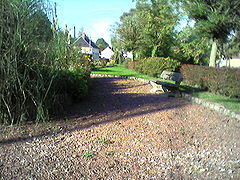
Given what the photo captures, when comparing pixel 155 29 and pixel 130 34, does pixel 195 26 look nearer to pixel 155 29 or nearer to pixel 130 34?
pixel 155 29

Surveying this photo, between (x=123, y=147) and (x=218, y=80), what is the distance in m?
5.77

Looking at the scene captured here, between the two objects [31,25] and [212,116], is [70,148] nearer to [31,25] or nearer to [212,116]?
[31,25]

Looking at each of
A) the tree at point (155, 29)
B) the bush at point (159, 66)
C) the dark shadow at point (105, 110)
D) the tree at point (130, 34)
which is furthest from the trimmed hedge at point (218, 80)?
the tree at point (130, 34)

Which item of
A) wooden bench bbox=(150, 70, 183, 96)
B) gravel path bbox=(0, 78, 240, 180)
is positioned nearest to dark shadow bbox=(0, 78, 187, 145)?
gravel path bbox=(0, 78, 240, 180)

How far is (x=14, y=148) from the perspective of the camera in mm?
3117

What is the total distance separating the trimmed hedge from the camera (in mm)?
7168

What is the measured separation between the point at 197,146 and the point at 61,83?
9.93ft

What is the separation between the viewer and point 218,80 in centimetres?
781

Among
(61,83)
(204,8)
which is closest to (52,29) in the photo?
(61,83)

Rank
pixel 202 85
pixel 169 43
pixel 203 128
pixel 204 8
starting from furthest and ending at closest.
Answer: pixel 169 43 → pixel 204 8 → pixel 202 85 → pixel 203 128

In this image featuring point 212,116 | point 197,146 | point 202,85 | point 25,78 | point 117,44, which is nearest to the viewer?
point 197,146

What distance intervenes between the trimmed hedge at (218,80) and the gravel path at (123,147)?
2.43 m

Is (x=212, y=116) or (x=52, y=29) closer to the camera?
(x=52, y=29)

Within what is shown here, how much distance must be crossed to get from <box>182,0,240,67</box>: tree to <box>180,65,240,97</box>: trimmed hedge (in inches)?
109
